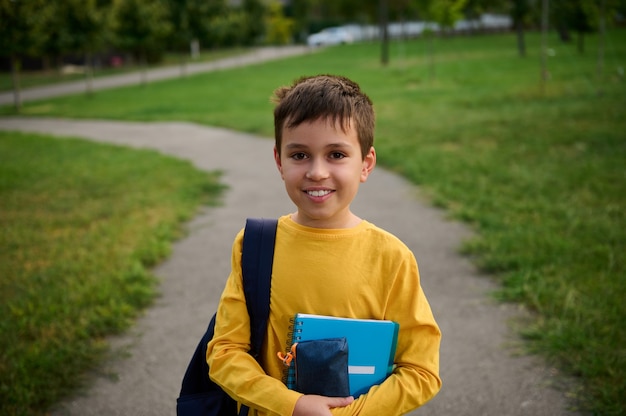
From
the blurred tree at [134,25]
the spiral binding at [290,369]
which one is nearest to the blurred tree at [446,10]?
the blurred tree at [134,25]

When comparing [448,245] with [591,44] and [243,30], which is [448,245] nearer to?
[591,44]

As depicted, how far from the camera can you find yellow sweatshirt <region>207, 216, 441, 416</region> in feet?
5.24

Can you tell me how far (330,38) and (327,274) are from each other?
175ft

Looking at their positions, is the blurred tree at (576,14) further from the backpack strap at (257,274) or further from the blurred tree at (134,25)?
the blurred tree at (134,25)

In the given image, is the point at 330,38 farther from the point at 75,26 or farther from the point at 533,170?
the point at 533,170

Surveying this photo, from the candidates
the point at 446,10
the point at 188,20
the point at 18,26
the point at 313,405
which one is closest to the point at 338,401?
the point at 313,405

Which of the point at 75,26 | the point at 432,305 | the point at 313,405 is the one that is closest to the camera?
the point at 313,405

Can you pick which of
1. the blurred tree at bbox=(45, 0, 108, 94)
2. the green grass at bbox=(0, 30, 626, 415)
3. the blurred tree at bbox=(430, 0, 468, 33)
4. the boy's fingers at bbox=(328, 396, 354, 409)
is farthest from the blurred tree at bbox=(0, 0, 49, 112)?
the boy's fingers at bbox=(328, 396, 354, 409)

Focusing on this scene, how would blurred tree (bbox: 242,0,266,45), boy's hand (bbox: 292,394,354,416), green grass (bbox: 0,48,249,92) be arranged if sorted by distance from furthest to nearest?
blurred tree (bbox: 242,0,266,45)
green grass (bbox: 0,48,249,92)
boy's hand (bbox: 292,394,354,416)

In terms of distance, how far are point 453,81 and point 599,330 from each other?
15.9 metres

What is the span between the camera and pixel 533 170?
6703mm

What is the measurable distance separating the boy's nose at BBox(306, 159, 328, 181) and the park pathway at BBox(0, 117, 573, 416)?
1.66 m

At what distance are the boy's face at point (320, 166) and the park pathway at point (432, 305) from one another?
1.57 metres

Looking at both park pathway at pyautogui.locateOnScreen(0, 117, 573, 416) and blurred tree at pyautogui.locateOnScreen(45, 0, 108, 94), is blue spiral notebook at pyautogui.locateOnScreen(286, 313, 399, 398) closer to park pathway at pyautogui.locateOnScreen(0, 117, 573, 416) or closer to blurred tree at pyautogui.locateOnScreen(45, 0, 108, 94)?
park pathway at pyautogui.locateOnScreen(0, 117, 573, 416)
